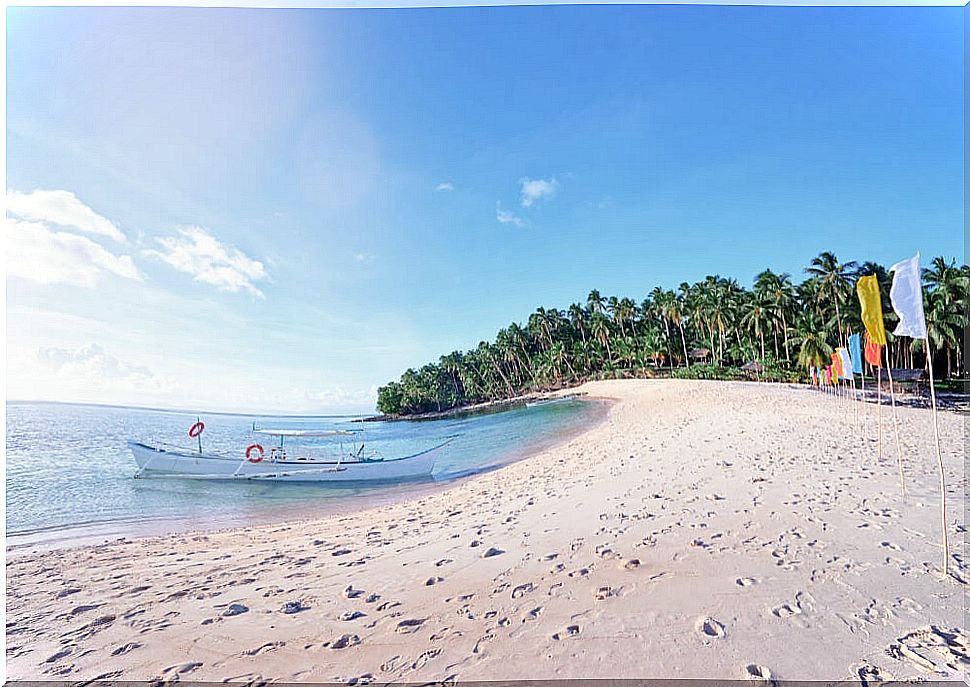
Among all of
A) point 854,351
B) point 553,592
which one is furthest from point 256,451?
point 854,351

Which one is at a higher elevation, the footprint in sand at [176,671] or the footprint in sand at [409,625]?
the footprint in sand at [409,625]

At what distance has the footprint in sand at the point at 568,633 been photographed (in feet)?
4.86

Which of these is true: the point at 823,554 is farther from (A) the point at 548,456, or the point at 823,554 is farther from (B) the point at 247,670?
(A) the point at 548,456

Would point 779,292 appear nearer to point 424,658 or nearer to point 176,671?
point 424,658

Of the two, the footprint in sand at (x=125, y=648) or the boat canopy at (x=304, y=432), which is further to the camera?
the boat canopy at (x=304, y=432)

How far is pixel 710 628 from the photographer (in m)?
1.48

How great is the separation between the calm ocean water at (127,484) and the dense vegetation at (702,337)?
2134 millimetres

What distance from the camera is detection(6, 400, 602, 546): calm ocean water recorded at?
177 inches

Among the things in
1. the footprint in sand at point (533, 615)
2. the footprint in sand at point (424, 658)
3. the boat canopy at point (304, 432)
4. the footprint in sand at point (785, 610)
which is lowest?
the footprint in sand at point (424, 658)

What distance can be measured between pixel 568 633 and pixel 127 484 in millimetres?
7080

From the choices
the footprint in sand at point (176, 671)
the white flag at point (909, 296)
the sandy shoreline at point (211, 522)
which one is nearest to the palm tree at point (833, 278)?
the sandy shoreline at point (211, 522)

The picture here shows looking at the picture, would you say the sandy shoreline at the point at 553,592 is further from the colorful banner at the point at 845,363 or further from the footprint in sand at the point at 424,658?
the colorful banner at the point at 845,363

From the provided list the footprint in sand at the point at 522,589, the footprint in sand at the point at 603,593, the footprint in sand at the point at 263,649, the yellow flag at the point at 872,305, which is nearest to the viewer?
the footprint in sand at the point at 263,649

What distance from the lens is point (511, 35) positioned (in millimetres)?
2750
